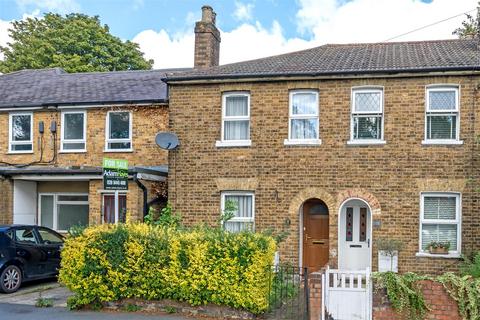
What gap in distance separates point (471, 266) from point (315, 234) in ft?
14.6

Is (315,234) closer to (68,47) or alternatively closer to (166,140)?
(166,140)

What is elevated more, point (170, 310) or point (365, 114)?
point (365, 114)

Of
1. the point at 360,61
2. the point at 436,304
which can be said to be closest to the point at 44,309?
the point at 436,304

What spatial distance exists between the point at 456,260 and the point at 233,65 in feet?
27.7

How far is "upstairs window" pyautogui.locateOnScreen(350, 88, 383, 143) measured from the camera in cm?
1500

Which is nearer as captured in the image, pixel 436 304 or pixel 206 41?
pixel 436 304

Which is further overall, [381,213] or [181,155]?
[181,155]

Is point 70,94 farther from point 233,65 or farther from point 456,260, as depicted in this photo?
point 456,260

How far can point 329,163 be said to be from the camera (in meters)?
15.1

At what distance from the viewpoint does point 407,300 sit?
9.36 metres

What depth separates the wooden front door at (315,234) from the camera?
15.5 meters

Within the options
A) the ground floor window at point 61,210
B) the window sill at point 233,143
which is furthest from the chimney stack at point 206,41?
the ground floor window at point 61,210

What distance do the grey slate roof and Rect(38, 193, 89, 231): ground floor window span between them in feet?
21.5

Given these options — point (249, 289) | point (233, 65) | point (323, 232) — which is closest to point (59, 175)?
point (233, 65)
